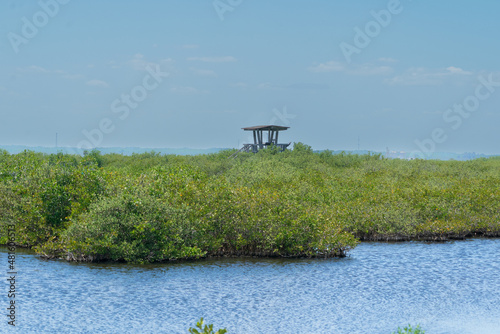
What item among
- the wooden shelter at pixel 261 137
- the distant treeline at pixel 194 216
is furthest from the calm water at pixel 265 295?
the wooden shelter at pixel 261 137

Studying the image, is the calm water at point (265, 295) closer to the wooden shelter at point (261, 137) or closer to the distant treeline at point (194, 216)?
the distant treeline at point (194, 216)

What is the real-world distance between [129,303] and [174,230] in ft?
17.1

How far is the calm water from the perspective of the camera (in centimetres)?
1402

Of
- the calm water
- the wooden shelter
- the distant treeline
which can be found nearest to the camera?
the calm water

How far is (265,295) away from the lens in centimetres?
1667

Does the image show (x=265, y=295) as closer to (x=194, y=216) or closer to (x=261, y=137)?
(x=194, y=216)

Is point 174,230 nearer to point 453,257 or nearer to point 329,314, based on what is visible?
point 329,314

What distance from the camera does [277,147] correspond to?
185ft

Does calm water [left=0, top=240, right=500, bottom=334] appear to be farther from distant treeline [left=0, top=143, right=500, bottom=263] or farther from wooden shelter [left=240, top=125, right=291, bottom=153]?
wooden shelter [left=240, top=125, right=291, bottom=153]

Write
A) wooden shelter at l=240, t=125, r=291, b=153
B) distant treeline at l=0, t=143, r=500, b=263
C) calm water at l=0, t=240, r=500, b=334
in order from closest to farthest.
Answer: calm water at l=0, t=240, r=500, b=334
distant treeline at l=0, t=143, r=500, b=263
wooden shelter at l=240, t=125, r=291, b=153

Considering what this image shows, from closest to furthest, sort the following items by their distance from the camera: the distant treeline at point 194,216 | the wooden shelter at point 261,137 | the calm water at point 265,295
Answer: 1. the calm water at point 265,295
2. the distant treeline at point 194,216
3. the wooden shelter at point 261,137

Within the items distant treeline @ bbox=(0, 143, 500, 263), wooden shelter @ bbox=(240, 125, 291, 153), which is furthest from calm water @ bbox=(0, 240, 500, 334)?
Answer: wooden shelter @ bbox=(240, 125, 291, 153)

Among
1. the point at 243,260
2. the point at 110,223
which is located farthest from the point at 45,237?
the point at 243,260

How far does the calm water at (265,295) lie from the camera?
46.0ft
